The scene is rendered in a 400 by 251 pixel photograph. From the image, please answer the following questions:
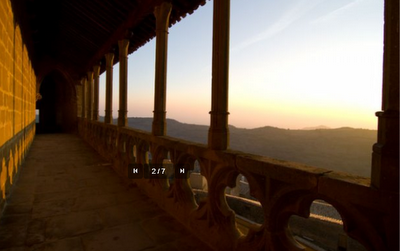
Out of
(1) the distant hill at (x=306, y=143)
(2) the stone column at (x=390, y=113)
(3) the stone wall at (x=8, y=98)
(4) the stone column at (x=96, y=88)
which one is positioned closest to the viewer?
(2) the stone column at (x=390, y=113)

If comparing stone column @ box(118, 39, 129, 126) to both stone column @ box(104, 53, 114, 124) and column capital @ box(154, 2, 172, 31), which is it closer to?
stone column @ box(104, 53, 114, 124)

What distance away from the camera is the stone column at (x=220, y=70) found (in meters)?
2.73

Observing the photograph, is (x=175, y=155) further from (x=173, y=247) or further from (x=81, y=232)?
(x=81, y=232)

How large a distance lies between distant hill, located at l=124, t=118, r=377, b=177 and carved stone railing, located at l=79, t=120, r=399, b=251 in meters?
51.9

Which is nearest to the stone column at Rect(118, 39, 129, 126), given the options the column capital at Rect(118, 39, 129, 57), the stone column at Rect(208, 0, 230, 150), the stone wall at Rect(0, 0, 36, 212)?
the column capital at Rect(118, 39, 129, 57)

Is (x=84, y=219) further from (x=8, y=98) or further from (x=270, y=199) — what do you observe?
(x=270, y=199)

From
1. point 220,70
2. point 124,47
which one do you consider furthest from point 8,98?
point 220,70

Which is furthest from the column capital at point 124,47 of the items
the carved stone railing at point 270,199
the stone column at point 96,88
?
the stone column at point 96,88

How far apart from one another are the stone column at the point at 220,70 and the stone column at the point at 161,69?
5.36ft

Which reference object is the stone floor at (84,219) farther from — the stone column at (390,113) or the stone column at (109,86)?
the stone column at (109,86)

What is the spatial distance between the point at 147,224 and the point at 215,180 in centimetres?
124

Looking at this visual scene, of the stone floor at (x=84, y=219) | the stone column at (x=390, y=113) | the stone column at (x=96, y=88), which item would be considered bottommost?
the stone floor at (x=84, y=219)

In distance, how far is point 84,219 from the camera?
3.23 metres

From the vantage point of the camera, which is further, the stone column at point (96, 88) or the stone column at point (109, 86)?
the stone column at point (96, 88)
